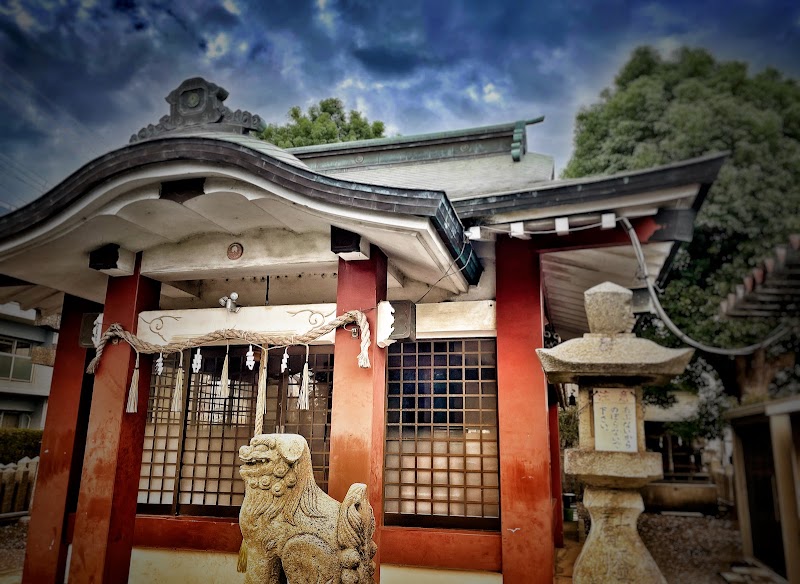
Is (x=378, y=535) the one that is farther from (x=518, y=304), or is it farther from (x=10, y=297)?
(x=10, y=297)

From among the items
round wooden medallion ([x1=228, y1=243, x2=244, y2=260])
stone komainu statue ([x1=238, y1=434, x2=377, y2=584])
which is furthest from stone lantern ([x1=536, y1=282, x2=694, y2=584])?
round wooden medallion ([x1=228, y1=243, x2=244, y2=260])

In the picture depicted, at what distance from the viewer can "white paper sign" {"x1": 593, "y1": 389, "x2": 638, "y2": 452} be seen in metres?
4.47

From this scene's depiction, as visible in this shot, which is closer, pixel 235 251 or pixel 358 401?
pixel 358 401

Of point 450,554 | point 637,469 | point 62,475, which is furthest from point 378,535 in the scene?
point 62,475

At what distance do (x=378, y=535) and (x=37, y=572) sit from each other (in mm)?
4911

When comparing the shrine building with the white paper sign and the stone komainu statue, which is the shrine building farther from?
the white paper sign

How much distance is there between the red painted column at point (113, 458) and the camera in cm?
595

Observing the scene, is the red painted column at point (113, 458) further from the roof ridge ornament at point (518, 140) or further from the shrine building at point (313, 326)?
the roof ridge ornament at point (518, 140)

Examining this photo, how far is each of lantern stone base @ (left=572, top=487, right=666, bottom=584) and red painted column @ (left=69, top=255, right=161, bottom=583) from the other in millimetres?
5069

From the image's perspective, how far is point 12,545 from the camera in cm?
1064

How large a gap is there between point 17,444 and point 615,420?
1705cm

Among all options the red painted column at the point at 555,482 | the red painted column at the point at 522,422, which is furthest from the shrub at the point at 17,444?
the red painted column at the point at 522,422

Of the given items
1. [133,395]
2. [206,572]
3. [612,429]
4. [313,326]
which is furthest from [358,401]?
[206,572]

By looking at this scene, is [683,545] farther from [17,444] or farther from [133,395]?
[17,444]
